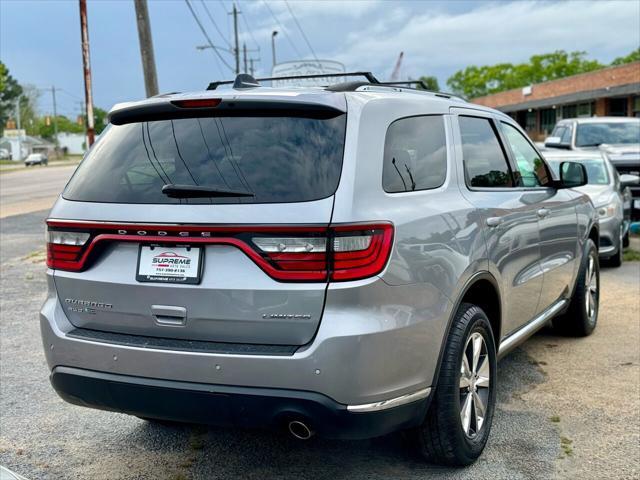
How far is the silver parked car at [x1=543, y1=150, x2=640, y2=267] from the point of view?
31.8 feet

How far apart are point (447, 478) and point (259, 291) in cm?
149

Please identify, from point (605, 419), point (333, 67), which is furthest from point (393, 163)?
point (333, 67)

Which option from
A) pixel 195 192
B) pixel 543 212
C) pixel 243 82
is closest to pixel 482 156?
pixel 543 212

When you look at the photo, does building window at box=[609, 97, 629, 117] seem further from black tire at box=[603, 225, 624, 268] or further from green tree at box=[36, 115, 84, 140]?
green tree at box=[36, 115, 84, 140]

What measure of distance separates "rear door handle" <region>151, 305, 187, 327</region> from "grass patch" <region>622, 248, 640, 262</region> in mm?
9128

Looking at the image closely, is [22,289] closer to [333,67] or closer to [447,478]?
[447,478]

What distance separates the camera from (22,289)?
9000 mm

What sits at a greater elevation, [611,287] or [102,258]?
[102,258]

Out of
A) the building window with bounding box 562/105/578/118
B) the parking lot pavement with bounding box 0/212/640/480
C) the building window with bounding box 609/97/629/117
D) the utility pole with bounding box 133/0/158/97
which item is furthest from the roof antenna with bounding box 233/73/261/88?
the building window with bounding box 562/105/578/118

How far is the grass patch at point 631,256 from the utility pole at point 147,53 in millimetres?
8286

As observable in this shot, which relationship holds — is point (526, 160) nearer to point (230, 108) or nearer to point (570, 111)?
point (230, 108)

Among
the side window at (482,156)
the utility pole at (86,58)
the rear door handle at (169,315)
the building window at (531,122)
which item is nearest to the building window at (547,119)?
the building window at (531,122)

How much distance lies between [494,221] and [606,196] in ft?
20.7

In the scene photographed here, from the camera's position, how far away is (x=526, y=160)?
17.5 feet
